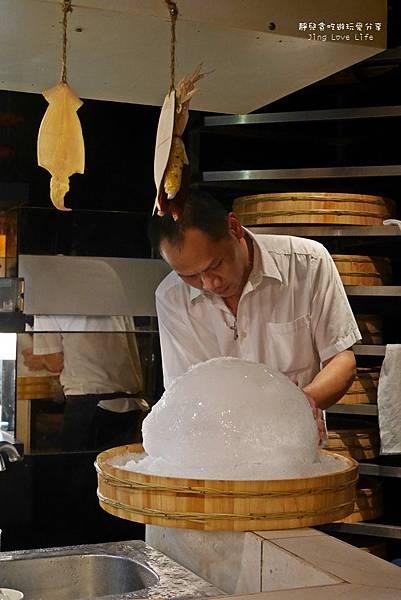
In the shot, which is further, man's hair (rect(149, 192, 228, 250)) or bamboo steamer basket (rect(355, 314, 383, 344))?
bamboo steamer basket (rect(355, 314, 383, 344))

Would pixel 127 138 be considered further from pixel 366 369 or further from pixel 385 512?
pixel 385 512

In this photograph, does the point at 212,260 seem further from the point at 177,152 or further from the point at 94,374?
the point at 94,374

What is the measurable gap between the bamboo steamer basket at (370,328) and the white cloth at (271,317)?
2.05 ft

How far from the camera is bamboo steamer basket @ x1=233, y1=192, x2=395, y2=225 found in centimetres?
335

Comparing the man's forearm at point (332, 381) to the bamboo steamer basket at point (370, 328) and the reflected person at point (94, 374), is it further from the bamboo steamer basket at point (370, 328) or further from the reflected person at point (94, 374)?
the reflected person at point (94, 374)

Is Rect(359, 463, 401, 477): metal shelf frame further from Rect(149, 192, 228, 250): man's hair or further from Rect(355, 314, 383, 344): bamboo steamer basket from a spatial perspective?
Rect(149, 192, 228, 250): man's hair

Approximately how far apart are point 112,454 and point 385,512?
2200mm

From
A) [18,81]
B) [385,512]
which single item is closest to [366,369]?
[385,512]

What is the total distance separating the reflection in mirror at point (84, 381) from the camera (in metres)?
3.69

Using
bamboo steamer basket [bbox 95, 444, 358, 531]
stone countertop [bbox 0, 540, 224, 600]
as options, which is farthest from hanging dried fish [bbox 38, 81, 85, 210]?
stone countertop [bbox 0, 540, 224, 600]

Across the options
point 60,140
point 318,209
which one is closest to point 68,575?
point 60,140

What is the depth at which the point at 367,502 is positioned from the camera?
335cm

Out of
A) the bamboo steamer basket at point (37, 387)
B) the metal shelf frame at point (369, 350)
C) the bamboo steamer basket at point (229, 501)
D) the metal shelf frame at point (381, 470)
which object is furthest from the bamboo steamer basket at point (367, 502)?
the bamboo steamer basket at point (229, 501)

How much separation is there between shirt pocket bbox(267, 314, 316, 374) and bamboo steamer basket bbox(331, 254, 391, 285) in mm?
626
